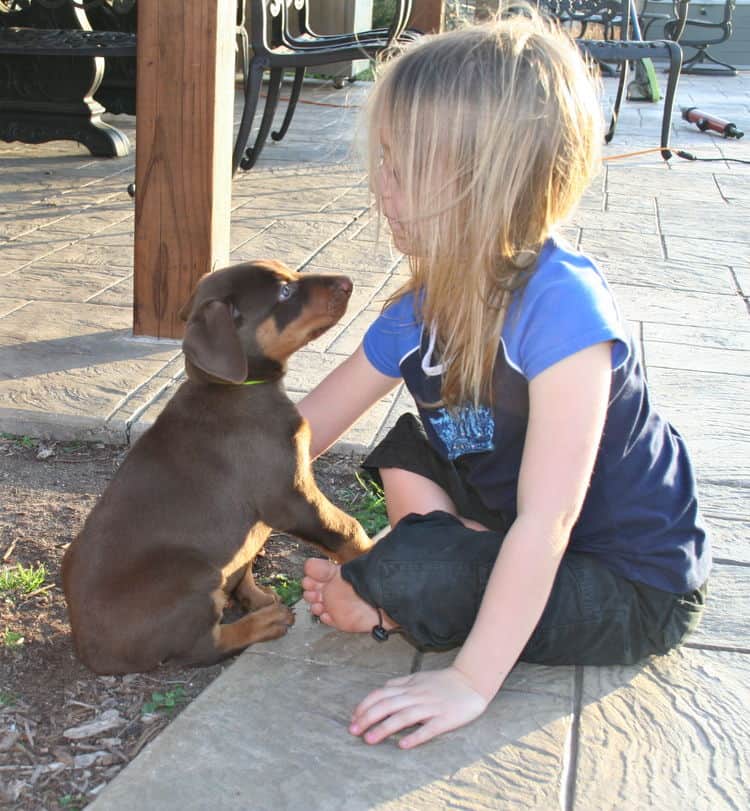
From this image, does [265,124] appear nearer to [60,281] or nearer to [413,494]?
[60,281]

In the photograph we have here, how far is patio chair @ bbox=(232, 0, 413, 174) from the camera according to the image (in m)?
6.98

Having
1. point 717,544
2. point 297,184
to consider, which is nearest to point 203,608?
point 717,544

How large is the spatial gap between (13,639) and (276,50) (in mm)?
5532

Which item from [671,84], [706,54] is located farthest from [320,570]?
[706,54]

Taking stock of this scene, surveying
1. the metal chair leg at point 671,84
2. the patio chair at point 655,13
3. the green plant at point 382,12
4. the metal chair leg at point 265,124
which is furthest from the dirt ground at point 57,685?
the patio chair at point 655,13

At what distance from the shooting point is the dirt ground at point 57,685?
229 cm

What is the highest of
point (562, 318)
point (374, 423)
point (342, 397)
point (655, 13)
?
point (655, 13)

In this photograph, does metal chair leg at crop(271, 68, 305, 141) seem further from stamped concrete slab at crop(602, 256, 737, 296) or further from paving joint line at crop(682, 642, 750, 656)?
paving joint line at crop(682, 642, 750, 656)

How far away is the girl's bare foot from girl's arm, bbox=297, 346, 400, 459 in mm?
501

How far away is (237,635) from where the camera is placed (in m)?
2.63

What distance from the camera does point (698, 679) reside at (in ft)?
8.16

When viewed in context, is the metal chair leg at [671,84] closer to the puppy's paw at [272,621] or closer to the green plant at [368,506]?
the green plant at [368,506]

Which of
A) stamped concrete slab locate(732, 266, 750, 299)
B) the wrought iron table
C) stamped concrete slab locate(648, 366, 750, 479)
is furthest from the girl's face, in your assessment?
the wrought iron table

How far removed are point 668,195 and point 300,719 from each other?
641 centimetres
